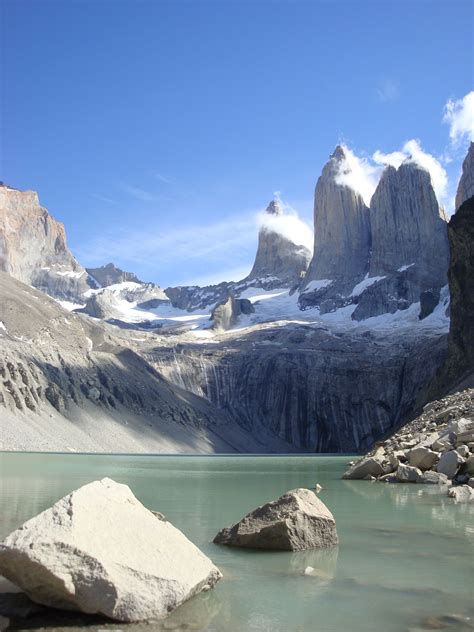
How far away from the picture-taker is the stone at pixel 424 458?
92.3 ft

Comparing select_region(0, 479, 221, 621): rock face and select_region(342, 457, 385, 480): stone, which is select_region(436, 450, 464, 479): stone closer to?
select_region(342, 457, 385, 480): stone

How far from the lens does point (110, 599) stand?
25.6 feet

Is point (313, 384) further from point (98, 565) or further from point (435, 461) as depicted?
point (98, 565)

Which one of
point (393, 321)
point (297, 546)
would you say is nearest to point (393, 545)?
point (297, 546)

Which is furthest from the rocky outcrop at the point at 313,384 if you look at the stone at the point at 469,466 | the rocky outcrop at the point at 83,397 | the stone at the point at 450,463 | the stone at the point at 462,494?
the stone at the point at 462,494

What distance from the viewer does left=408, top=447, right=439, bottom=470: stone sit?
28.1m

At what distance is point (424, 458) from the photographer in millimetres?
28328

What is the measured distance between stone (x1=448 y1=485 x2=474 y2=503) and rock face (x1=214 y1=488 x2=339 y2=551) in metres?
9.23

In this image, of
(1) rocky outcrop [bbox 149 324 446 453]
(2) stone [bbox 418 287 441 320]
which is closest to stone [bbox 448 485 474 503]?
(1) rocky outcrop [bbox 149 324 446 453]

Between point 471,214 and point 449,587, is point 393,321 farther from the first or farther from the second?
point 449,587

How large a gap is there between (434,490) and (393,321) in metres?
162

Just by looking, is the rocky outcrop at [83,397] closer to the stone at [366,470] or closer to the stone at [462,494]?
the stone at [366,470]

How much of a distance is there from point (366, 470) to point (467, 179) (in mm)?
158728

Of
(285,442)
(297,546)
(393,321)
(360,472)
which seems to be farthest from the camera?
(393,321)
